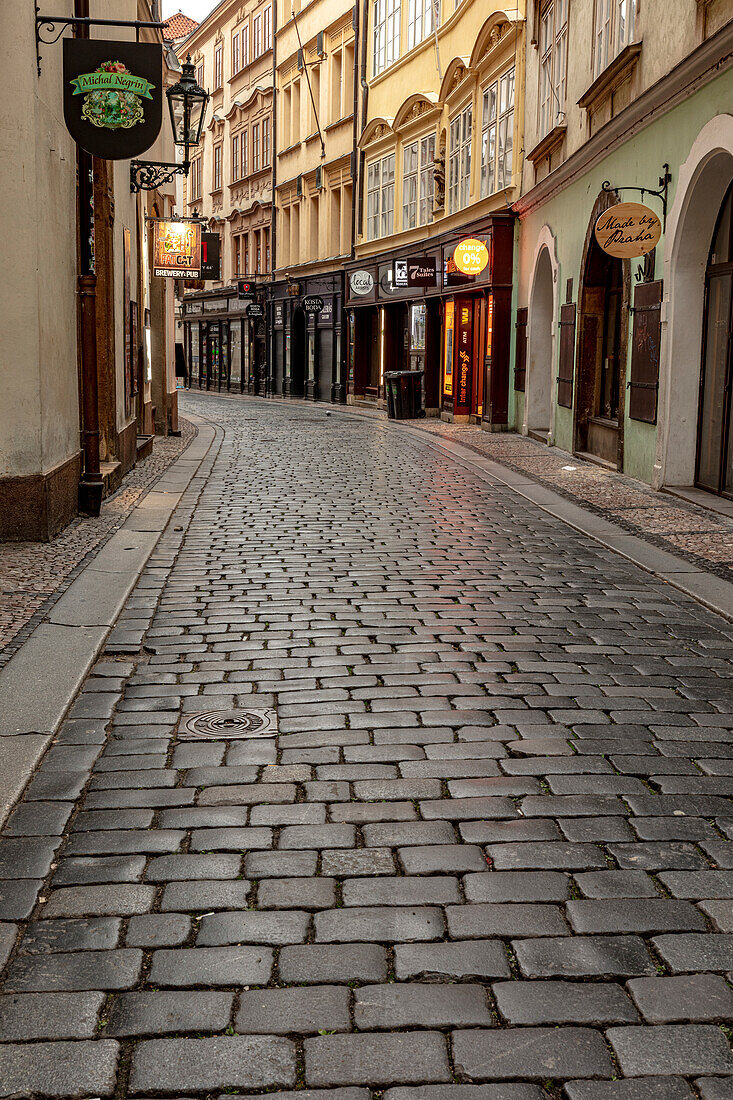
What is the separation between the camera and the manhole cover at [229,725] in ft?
15.5

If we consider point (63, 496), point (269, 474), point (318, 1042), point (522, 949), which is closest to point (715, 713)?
point (522, 949)

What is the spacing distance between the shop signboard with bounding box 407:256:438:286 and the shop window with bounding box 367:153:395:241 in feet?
16.3

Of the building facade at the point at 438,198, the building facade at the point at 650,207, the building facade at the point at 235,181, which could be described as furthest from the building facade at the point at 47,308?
the building facade at the point at 235,181

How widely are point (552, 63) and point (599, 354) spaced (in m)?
5.09

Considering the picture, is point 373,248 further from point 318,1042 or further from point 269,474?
point 318,1042

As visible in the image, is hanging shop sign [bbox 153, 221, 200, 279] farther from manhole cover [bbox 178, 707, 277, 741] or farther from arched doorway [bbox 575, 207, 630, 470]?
manhole cover [bbox 178, 707, 277, 741]

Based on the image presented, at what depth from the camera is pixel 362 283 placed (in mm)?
31641

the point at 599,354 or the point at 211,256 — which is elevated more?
the point at 211,256

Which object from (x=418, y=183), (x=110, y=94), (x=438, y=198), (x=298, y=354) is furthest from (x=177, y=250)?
(x=298, y=354)

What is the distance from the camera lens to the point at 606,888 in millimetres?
3369

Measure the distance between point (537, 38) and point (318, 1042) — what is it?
19894 millimetres

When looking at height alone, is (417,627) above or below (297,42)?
below

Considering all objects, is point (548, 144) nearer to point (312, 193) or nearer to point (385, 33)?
point (385, 33)

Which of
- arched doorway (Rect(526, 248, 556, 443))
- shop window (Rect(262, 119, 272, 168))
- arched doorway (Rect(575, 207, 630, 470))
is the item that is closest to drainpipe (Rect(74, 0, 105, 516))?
arched doorway (Rect(575, 207, 630, 470))
